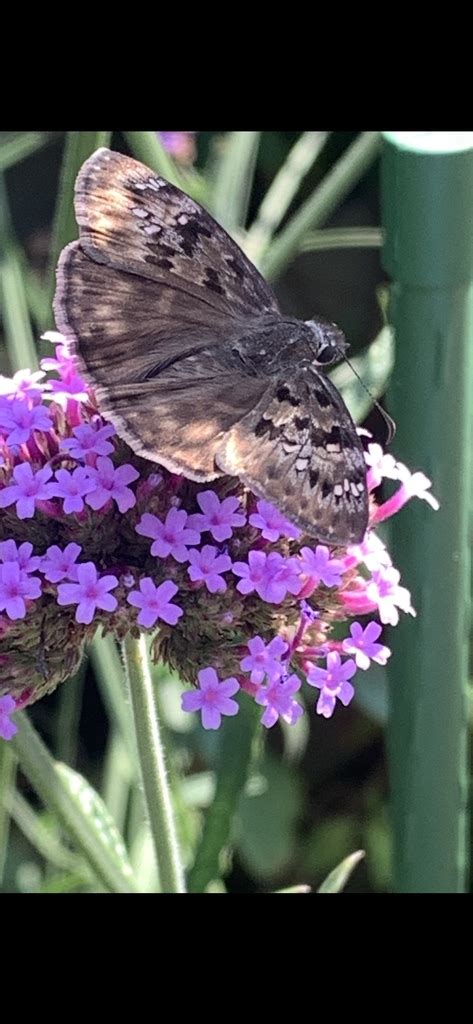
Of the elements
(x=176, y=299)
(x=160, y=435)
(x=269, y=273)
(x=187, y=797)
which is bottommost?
(x=187, y=797)

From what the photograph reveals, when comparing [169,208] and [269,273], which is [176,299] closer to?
[169,208]

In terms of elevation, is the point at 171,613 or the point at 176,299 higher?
the point at 176,299

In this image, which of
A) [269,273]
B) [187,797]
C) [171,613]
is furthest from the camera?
[187,797]

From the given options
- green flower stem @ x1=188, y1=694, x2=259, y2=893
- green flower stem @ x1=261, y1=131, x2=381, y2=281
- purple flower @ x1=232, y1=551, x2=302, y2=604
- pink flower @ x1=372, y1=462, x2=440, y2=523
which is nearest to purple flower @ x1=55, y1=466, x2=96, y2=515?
purple flower @ x1=232, y1=551, x2=302, y2=604

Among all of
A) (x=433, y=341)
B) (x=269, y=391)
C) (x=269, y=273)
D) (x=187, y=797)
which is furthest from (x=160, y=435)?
(x=187, y=797)

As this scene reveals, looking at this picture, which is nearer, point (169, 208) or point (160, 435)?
point (160, 435)

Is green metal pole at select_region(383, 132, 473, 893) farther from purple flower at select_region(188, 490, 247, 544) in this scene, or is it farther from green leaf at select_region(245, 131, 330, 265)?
green leaf at select_region(245, 131, 330, 265)

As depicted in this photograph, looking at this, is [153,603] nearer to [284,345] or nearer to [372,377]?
[284,345]
